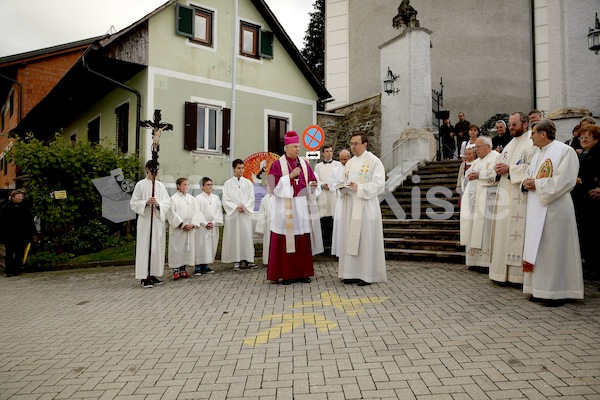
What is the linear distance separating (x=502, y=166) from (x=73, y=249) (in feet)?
33.6

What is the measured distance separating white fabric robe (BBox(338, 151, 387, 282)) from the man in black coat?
7466 millimetres

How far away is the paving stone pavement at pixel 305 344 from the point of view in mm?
3277

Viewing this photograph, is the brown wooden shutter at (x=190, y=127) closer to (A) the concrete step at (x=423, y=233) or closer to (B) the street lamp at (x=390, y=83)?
(B) the street lamp at (x=390, y=83)

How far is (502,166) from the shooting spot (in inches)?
259

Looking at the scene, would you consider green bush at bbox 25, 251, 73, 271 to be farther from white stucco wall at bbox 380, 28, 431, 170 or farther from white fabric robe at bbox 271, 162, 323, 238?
white stucco wall at bbox 380, 28, 431, 170

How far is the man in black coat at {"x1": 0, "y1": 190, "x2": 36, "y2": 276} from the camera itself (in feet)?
32.3

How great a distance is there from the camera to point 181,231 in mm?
8297

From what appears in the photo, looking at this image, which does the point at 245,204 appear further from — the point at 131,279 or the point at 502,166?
the point at 502,166

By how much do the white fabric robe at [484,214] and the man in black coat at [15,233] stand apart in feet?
31.1

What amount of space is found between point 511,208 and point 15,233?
9.99 metres

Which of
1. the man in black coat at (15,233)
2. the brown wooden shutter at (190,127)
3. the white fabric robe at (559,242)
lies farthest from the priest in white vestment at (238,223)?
the brown wooden shutter at (190,127)

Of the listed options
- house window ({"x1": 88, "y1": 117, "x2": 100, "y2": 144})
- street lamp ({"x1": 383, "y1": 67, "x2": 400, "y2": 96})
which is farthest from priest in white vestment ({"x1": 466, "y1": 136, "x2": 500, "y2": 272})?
house window ({"x1": 88, "y1": 117, "x2": 100, "y2": 144})

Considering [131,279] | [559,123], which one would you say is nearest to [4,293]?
[131,279]

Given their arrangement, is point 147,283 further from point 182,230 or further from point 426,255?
point 426,255
